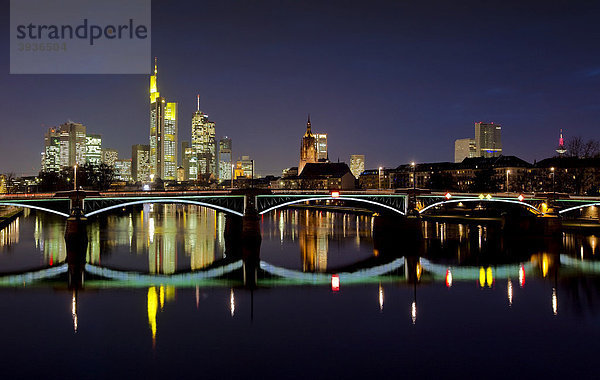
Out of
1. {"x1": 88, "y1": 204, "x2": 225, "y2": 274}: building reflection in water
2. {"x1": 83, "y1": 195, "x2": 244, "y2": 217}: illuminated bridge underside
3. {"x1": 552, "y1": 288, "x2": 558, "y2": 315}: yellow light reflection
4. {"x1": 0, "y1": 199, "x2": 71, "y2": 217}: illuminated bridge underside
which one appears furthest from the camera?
{"x1": 83, "y1": 195, "x2": 244, "y2": 217}: illuminated bridge underside

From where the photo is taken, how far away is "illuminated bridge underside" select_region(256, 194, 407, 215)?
7250 cm

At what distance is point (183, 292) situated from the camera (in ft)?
143

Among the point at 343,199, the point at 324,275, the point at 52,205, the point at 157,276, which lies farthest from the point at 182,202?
the point at 324,275

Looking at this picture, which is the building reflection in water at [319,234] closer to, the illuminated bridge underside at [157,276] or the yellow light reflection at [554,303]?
the illuminated bridge underside at [157,276]

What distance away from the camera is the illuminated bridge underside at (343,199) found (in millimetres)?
72500

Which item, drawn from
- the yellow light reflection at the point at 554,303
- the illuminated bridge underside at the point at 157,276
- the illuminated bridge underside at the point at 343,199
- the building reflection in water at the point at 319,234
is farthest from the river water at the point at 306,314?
the illuminated bridge underside at the point at 343,199

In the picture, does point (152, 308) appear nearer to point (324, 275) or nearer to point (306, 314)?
point (306, 314)

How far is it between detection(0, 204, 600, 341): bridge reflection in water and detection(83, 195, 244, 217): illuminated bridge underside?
3.89 metres

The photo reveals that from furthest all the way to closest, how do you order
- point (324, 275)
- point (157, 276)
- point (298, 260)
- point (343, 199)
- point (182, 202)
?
point (343, 199)
point (182, 202)
point (298, 260)
point (324, 275)
point (157, 276)

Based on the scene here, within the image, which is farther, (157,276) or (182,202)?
(182,202)

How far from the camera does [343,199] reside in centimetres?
7481

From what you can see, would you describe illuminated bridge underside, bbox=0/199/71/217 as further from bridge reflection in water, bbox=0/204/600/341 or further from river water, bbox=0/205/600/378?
river water, bbox=0/205/600/378

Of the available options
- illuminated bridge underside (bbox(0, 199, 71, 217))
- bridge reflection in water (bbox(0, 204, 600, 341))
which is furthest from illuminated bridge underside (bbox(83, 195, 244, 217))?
bridge reflection in water (bbox(0, 204, 600, 341))

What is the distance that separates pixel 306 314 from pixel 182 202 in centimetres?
3336
